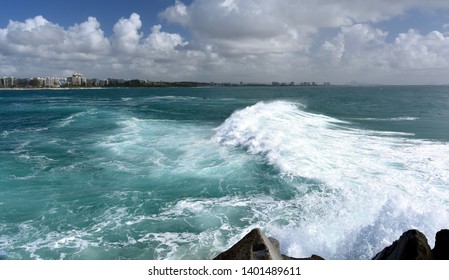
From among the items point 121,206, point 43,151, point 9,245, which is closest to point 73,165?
point 43,151

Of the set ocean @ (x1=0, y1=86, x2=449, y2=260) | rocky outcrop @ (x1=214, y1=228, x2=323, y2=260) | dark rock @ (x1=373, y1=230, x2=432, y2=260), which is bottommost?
ocean @ (x1=0, y1=86, x2=449, y2=260)

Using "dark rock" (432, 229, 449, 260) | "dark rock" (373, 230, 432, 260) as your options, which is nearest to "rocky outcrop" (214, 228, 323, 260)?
"dark rock" (373, 230, 432, 260)

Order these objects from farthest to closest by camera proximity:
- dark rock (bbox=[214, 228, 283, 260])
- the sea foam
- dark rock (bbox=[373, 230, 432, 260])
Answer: the sea foam
dark rock (bbox=[214, 228, 283, 260])
dark rock (bbox=[373, 230, 432, 260])

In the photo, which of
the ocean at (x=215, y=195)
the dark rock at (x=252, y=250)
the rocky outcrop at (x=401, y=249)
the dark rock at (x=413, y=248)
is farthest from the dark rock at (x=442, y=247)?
the dark rock at (x=252, y=250)

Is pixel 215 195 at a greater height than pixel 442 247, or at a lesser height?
lesser

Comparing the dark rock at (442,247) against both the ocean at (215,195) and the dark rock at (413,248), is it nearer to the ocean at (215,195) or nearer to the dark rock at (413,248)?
the dark rock at (413,248)

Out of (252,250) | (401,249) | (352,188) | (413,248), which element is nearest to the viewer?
(413,248)

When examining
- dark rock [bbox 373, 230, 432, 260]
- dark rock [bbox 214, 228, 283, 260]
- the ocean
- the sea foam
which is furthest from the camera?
the sea foam

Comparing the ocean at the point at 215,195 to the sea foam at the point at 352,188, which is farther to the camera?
the sea foam at the point at 352,188

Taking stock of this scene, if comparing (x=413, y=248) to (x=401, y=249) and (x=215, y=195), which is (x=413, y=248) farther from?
(x=215, y=195)

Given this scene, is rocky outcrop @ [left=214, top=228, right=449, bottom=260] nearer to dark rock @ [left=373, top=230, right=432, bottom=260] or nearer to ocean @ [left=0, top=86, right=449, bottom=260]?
dark rock @ [left=373, top=230, right=432, bottom=260]

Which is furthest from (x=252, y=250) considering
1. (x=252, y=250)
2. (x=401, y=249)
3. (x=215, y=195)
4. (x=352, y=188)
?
(x=352, y=188)
